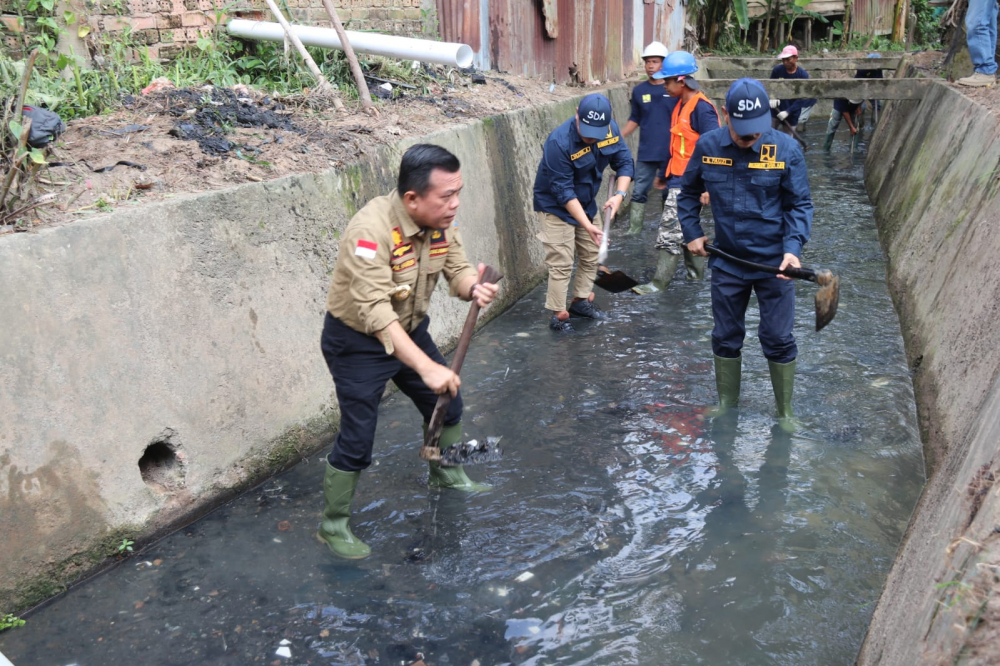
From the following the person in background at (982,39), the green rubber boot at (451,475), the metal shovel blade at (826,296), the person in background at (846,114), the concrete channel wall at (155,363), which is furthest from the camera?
the person in background at (846,114)

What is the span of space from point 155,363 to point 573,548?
219 centimetres

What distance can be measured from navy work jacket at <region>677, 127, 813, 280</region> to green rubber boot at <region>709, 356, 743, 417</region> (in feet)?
1.98

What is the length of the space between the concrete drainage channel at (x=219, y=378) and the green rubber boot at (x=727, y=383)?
1.10 meters

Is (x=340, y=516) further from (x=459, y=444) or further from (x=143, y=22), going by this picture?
(x=143, y=22)

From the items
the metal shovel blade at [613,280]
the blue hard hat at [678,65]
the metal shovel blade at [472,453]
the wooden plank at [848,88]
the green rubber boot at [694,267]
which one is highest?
the blue hard hat at [678,65]

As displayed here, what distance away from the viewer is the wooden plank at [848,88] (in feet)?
33.0

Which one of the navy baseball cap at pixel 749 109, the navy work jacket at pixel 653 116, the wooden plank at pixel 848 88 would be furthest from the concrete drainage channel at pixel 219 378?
the wooden plank at pixel 848 88

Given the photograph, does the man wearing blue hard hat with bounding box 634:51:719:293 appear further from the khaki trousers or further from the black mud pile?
the black mud pile

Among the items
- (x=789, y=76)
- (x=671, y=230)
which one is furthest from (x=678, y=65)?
(x=789, y=76)

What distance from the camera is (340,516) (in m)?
4.00

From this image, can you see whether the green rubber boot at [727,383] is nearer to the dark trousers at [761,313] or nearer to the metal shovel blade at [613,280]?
the dark trousers at [761,313]

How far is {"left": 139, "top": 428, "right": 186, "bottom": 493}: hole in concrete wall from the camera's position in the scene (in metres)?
4.11

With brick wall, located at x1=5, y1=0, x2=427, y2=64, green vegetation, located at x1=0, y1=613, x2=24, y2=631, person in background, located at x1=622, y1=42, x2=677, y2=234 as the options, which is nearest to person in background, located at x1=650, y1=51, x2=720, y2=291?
person in background, located at x1=622, y1=42, x2=677, y2=234

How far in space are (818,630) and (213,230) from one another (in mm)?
3444
